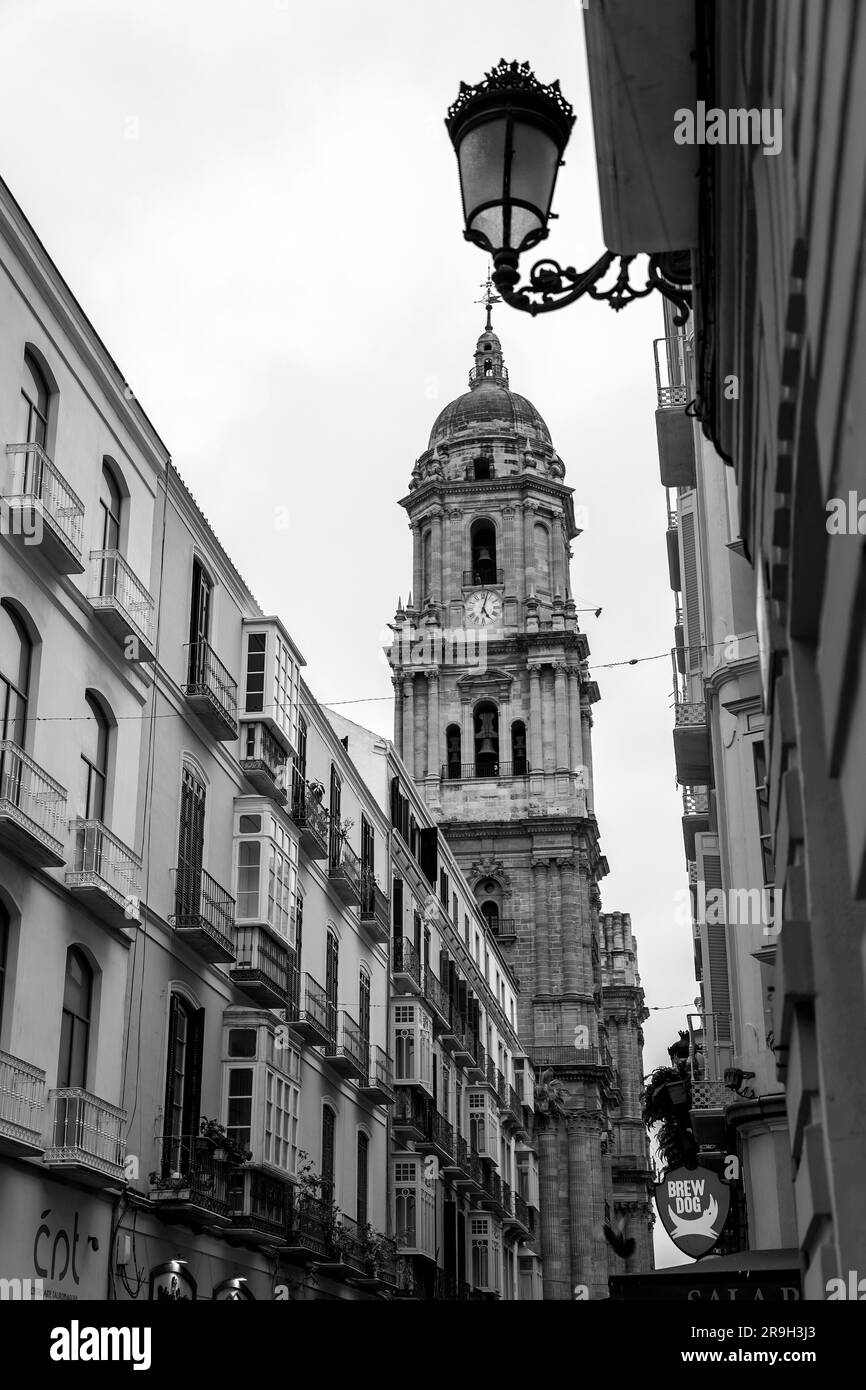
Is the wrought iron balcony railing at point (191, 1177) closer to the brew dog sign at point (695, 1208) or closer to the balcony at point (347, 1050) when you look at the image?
the brew dog sign at point (695, 1208)

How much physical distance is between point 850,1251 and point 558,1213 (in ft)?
211

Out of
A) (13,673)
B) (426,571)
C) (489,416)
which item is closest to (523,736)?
(426,571)

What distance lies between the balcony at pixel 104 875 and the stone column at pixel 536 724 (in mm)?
50755

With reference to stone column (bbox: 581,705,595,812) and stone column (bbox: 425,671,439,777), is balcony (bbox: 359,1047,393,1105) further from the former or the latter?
stone column (bbox: 581,705,595,812)

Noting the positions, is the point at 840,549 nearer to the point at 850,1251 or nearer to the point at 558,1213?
the point at 850,1251

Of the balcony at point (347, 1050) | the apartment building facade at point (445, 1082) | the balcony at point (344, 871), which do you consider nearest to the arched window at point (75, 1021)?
the balcony at point (347, 1050)

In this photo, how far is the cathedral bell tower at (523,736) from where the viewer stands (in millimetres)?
68188

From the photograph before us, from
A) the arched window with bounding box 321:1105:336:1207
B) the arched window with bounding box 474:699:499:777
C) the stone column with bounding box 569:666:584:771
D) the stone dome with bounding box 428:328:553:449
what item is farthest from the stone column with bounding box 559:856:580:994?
the arched window with bounding box 321:1105:336:1207

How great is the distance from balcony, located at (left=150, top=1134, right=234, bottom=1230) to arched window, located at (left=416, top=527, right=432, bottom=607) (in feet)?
176

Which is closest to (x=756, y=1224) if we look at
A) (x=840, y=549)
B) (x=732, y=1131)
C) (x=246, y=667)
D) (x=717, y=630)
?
(x=732, y=1131)

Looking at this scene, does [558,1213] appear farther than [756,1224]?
Yes
